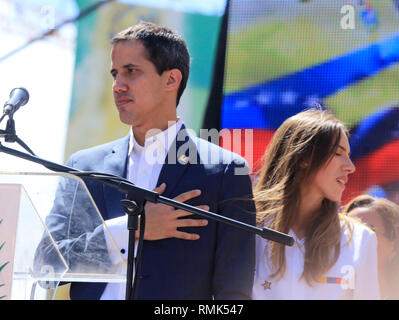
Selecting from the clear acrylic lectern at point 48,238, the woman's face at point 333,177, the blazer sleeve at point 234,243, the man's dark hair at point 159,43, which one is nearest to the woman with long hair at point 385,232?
the woman's face at point 333,177

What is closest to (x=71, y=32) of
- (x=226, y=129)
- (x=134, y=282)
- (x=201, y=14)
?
(x=201, y=14)

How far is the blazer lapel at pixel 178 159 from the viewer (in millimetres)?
2717

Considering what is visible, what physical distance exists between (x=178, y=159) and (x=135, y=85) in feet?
1.18

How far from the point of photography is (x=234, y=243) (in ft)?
8.56

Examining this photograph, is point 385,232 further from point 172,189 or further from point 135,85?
point 135,85

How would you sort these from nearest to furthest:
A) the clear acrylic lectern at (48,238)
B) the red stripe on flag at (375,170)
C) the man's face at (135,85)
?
the clear acrylic lectern at (48,238) → the man's face at (135,85) → the red stripe on flag at (375,170)

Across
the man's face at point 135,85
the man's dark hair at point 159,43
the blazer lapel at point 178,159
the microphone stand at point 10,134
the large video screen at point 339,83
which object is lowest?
the microphone stand at point 10,134

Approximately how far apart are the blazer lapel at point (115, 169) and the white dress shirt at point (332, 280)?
66 cm

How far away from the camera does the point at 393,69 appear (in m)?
4.54

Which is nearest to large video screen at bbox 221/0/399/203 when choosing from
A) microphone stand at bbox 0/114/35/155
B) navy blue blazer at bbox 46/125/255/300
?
navy blue blazer at bbox 46/125/255/300

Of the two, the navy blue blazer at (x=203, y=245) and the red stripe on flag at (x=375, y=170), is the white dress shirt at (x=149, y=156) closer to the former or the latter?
the navy blue blazer at (x=203, y=245)

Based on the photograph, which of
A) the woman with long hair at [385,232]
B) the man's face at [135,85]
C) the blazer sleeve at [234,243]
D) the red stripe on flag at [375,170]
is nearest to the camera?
the blazer sleeve at [234,243]

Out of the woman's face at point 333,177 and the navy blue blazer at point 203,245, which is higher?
the woman's face at point 333,177

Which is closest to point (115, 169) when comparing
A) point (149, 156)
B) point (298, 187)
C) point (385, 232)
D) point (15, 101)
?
point (149, 156)
